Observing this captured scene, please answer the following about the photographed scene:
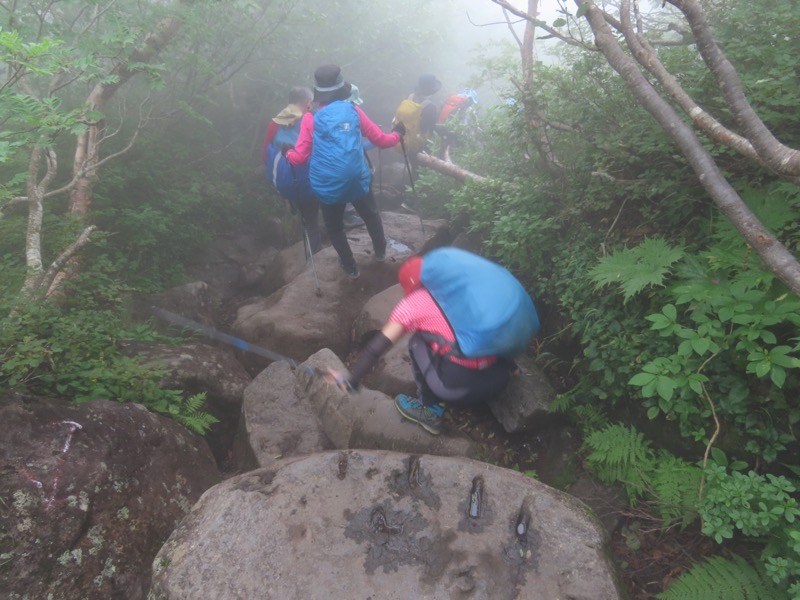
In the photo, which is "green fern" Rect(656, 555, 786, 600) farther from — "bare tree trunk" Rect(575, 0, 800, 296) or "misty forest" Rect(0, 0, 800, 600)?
"bare tree trunk" Rect(575, 0, 800, 296)

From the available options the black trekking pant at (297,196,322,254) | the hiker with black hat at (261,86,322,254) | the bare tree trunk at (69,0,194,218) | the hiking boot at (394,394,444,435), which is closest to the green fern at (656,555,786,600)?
the hiking boot at (394,394,444,435)

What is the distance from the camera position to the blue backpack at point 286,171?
653cm

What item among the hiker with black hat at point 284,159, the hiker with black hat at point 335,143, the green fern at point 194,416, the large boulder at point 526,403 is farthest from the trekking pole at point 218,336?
the large boulder at point 526,403

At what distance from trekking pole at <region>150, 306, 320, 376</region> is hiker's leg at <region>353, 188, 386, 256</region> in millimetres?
2132

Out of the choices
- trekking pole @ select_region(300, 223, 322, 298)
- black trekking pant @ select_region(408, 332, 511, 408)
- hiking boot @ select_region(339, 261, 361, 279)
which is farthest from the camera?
hiking boot @ select_region(339, 261, 361, 279)

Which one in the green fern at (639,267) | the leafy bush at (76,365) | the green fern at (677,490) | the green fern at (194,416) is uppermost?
the green fern at (639,267)

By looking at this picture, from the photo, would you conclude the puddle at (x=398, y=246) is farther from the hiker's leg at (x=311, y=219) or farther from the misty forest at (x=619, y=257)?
the hiker's leg at (x=311, y=219)

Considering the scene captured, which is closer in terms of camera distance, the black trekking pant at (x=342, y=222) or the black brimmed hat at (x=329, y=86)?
the black brimmed hat at (x=329, y=86)

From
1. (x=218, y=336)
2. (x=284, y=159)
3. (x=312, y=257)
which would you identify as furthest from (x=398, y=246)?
(x=218, y=336)

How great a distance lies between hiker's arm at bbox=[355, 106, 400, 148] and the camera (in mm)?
5423

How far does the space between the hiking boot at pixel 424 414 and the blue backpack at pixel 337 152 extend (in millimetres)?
2740

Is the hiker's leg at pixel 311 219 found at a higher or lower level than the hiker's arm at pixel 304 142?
lower

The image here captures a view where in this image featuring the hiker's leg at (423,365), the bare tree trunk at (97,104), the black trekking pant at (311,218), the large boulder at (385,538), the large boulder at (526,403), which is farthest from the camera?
the black trekking pant at (311,218)

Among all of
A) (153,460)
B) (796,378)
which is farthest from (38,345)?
(796,378)
